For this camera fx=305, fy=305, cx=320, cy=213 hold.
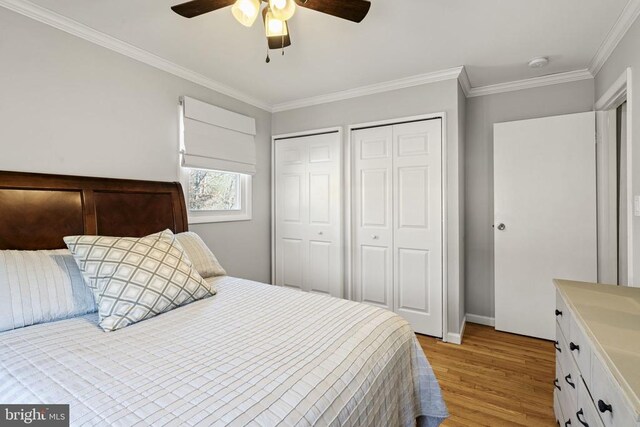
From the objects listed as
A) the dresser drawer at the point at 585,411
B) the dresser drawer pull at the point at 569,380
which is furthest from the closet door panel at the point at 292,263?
the dresser drawer at the point at 585,411

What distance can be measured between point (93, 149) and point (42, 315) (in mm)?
1225

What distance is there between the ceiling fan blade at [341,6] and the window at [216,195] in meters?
1.86

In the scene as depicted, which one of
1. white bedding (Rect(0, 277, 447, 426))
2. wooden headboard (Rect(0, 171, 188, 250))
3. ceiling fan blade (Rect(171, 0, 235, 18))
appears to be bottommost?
white bedding (Rect(0, 277, 447, 426))

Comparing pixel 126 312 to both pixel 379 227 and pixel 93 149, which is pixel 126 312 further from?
pixel 379 227

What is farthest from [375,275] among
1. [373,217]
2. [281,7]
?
[281,7]

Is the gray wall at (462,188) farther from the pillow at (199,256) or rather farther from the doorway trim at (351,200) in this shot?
the pillow at (199,256)

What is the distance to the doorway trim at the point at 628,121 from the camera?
1.91m

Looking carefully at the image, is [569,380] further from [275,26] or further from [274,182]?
[274,182]

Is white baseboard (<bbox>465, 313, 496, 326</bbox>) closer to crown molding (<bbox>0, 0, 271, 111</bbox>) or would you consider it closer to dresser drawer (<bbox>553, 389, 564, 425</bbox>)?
dresser drawer (<bbox>553, 389, 564, 425</bbox>)

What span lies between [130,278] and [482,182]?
3176 millimetres

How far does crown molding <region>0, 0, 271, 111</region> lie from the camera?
1.82 m

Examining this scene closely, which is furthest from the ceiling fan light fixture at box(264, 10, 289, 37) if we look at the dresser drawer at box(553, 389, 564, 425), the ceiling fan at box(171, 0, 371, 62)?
the dresser drawer at box(553, 389, 564, 425)

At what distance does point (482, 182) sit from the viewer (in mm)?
3172

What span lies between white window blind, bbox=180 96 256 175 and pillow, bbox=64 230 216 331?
1275 millimetres
